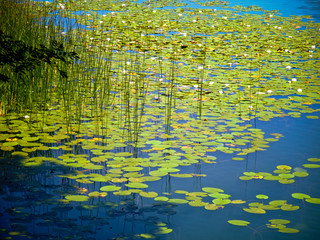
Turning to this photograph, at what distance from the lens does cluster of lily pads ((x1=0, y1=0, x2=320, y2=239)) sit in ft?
9.41

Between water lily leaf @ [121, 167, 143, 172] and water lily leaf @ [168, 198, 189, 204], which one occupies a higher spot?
water lily leaf @ [121, 167, 143, 172]

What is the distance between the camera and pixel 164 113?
4184 millimetres

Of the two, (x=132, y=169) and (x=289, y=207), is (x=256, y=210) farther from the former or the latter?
(x=132, y=169)

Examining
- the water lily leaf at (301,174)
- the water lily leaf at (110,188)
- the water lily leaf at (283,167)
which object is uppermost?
the water lily leaf at (283,167)

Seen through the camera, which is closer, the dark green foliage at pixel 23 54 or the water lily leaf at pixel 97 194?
the water lily leaf at pixel 97 194

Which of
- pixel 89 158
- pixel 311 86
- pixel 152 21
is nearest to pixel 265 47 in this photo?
pixel 311 86

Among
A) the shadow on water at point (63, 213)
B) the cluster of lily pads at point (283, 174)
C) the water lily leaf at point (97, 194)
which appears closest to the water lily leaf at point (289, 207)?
the cluster of lily pads at point (283, 174)

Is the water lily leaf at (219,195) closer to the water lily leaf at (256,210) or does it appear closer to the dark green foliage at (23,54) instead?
the water lily leaf at (256,210)

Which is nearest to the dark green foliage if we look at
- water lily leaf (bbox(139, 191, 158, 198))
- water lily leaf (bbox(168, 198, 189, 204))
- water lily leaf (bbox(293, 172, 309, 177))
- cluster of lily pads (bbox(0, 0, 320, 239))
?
cluster of lily pads (bbox(0, 0, 320, 239))

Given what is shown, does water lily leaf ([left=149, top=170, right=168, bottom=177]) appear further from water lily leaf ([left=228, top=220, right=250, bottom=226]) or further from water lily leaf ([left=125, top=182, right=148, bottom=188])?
water lily leaf ([left=228, top=220, right=250, bottom=226])

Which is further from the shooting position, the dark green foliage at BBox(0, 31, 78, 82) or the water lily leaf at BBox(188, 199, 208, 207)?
the dark green foliage at BBox(0, 31, 78, 82)

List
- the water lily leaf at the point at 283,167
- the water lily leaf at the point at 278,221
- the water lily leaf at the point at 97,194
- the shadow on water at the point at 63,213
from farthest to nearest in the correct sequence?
1. the water lily leaf at the point at 283,167
2. the water lily leaf at the point at 97,194
3. the water lily leaf at the point at 278,221
4. the shadow on water at the point at 63,213

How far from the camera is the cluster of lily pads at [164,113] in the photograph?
287 centimetres

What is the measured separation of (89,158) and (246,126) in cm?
156
